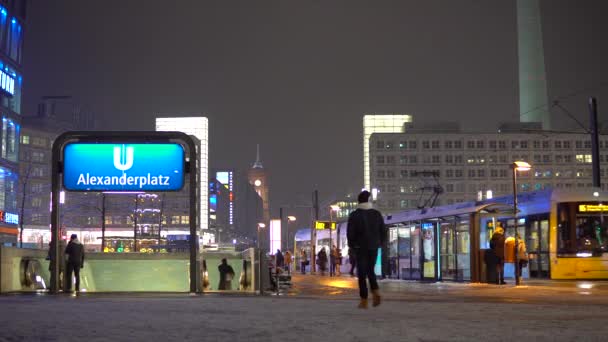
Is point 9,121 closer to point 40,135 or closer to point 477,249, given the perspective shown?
point 477,249

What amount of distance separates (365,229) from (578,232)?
22.1m

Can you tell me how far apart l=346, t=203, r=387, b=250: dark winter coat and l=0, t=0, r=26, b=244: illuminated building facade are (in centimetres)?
6385

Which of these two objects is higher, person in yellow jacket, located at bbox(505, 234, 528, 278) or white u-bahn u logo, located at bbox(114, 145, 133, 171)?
white u-bahn u logo, located at bbox(114, 145, 133, 171)

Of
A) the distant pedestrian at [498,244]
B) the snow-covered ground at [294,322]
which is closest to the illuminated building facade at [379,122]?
the distant pedestrian at [498,244]

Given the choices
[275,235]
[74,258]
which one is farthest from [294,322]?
[275,235]

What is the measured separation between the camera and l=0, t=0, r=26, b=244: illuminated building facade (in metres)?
72.1

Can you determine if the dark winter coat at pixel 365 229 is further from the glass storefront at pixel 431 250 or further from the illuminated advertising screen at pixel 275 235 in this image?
the illuminated advertising screen at pixel 275 235

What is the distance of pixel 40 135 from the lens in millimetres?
145375


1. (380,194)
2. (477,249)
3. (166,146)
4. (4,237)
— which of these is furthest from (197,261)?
(380,194)

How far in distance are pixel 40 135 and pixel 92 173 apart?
134 metres

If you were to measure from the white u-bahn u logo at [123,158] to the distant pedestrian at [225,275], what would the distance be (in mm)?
6766

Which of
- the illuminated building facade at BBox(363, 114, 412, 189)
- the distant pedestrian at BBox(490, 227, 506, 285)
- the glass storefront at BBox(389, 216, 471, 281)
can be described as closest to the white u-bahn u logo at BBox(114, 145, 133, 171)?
the distant pedestrian at BBox(490, 227, 506, 285)

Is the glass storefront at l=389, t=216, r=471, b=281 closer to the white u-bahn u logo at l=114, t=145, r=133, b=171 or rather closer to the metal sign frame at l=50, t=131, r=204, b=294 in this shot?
the metal sign frame at l=50, t=131, r=204, b=294

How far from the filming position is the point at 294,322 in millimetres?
9562
